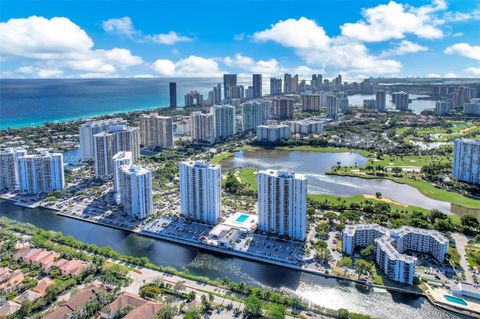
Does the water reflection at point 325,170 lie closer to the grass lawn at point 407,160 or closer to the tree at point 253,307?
the grass lawn at point 407,160

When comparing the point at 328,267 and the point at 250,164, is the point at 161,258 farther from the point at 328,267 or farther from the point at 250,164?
the point at 250,164

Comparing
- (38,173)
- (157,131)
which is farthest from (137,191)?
(157,131)

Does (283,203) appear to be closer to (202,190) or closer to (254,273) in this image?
(254,273)

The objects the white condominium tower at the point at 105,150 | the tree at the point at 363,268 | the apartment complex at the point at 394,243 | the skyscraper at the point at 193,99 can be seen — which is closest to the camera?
the apartment complex at the point at 394,243

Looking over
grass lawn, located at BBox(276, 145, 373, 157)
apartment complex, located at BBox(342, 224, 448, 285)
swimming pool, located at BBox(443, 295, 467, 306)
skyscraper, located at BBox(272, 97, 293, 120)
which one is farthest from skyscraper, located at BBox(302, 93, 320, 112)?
swimming pool, located at BBox(443, 295, 467, 306)

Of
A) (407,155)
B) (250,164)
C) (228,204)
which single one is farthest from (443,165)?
(228,204)

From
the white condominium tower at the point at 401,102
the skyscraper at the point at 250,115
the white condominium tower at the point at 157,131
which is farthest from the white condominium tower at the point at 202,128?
the white condominium tower at the point at 401,102

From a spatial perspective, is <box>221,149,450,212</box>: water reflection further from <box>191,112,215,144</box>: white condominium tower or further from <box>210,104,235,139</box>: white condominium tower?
<box>210,104,235,139</box>: white condominium tower
